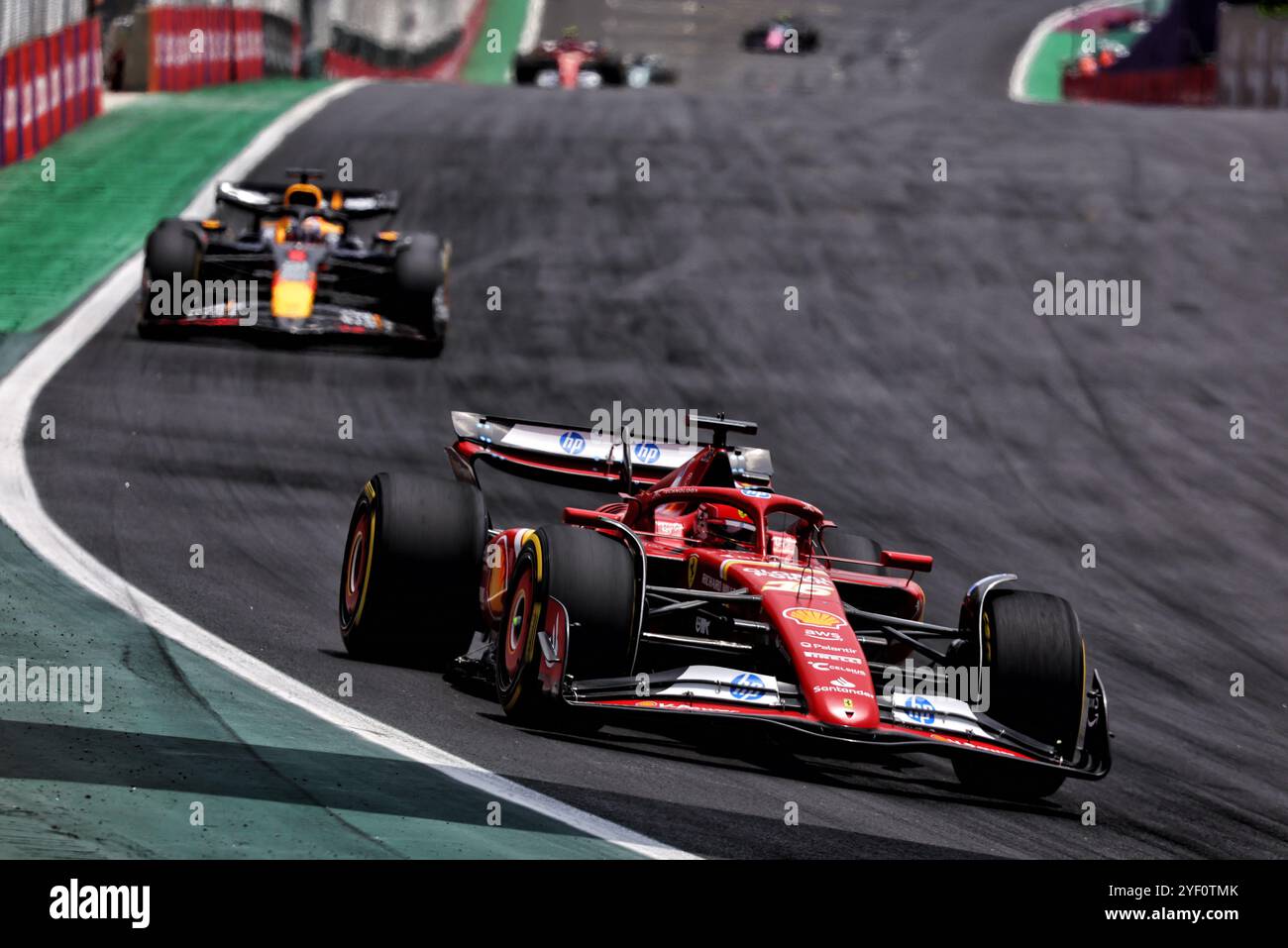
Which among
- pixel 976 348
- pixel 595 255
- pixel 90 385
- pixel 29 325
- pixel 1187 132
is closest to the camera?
pixel 90 385

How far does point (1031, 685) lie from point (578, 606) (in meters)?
2.03

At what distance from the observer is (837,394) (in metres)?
18.3

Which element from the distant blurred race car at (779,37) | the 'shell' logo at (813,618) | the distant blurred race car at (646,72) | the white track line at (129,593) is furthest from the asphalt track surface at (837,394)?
the distant blurred race car at (779,37)

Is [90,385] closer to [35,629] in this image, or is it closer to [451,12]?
[35,629]

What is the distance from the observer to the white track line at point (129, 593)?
21.6ft

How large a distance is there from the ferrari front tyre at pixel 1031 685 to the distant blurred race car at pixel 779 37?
47162 millimetres

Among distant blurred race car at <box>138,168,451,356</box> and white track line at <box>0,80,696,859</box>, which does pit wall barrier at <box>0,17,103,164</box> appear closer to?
white track line at <box>0,80,696,859</box>

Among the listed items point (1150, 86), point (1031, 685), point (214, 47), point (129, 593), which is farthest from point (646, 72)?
point (1031, 685)

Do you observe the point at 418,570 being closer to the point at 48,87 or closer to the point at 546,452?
the point at 546,452

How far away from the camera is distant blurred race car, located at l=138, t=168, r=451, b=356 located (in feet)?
58.1
